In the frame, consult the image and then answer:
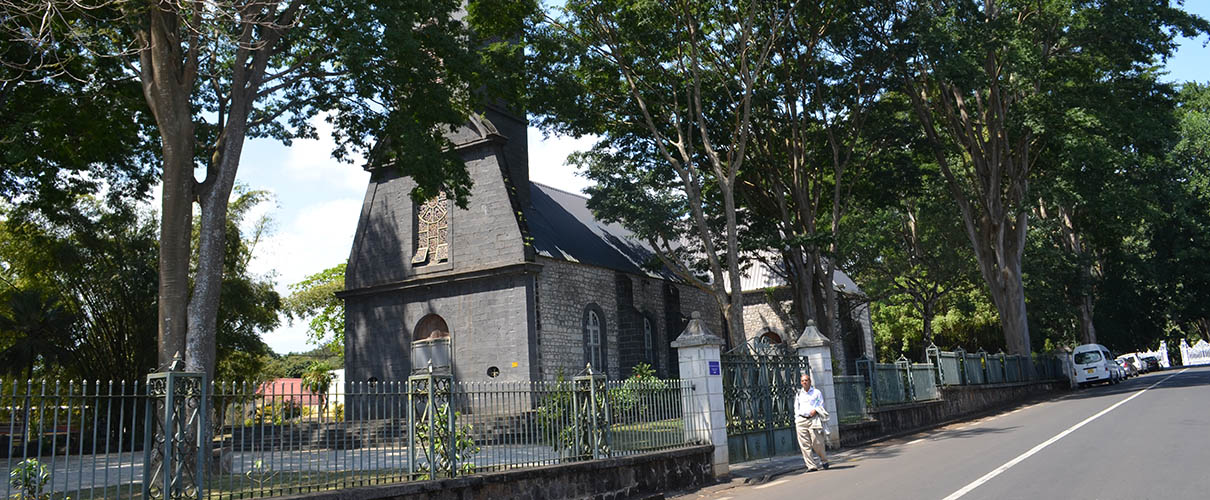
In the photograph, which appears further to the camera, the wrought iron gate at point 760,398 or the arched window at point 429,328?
the arched window at point 429,328

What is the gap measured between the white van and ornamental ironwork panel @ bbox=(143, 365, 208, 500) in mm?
35388

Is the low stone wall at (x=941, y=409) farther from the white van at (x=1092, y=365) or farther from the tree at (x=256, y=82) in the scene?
the tree at (x=256, y=82)

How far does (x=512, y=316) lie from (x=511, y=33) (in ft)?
26.8

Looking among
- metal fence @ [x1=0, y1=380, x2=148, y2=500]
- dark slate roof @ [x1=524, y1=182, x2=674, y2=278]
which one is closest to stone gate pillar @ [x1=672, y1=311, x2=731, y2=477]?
metal fence @ [x1=0, y1=380, x2=148, y2=500]

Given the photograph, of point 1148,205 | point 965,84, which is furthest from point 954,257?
point 965,84

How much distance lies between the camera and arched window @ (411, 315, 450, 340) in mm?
24859

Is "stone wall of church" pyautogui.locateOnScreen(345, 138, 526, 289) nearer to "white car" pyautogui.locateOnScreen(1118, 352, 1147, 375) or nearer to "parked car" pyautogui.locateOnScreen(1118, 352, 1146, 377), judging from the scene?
"parked car" pyautogui.locateOnScreen(1118, 352, 1146, 377)

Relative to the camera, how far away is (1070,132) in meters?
23.6

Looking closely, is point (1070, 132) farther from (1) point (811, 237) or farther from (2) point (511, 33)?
(2) point (511, 33)

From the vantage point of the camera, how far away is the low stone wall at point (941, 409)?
17547mm

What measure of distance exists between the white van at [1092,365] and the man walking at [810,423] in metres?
26.2

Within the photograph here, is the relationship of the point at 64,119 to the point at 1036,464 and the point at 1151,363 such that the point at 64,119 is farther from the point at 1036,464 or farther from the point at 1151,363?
the point at 1151,363

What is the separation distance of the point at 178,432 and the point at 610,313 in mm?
20109

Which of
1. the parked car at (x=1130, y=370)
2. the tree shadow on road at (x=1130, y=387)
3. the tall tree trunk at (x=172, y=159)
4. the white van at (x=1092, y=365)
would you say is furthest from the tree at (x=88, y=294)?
the parked car at (x=1130, y=370)
